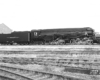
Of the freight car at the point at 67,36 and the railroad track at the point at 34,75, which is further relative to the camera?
the freight car at the point at 67,36

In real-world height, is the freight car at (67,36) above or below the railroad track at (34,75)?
above

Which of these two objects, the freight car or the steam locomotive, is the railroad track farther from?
the freight car

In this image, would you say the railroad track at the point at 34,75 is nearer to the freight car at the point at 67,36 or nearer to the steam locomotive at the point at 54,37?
the steam locomotive at the point at 54,37

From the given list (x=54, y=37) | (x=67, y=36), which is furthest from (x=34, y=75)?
(x=54, y=37)

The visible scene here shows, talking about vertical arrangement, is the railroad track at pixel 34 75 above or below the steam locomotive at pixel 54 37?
below

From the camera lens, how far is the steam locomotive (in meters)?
17.7

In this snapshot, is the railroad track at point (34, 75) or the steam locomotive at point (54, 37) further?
the steam locomotive at point (54, 37)

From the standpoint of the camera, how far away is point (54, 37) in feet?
61.7

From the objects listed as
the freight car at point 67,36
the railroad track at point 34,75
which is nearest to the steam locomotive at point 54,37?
the freight car at point 67,36

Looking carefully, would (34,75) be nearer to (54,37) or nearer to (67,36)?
(67,36)

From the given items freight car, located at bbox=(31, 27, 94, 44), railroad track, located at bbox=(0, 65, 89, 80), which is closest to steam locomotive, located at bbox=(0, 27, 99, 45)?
freight car, located at bbox=(31, 27, 94, 44)

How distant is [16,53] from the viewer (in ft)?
37.6

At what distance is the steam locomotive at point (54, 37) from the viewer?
17.7 m

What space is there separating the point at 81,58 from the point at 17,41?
1389 cm
